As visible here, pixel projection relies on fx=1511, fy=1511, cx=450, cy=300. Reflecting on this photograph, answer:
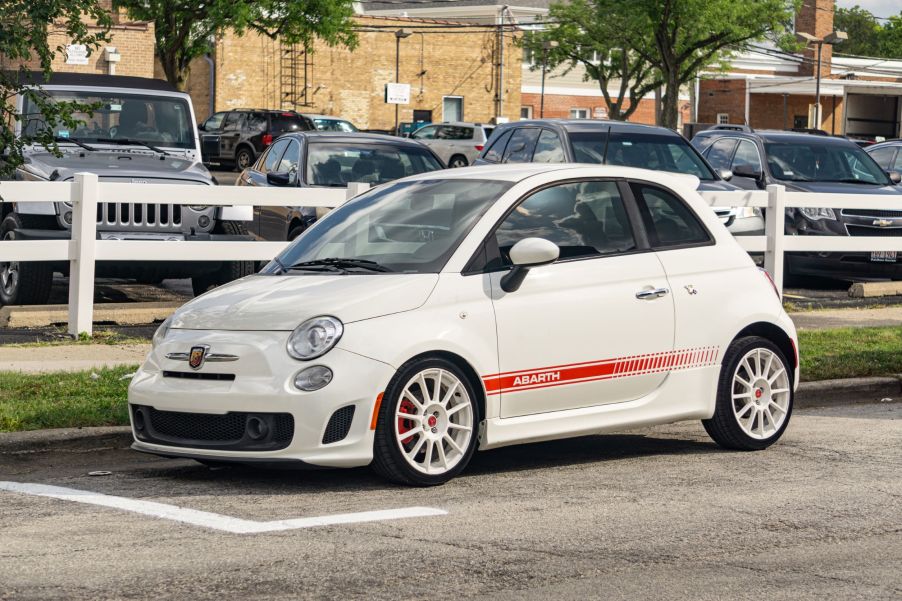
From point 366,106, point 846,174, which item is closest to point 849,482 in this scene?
point 846,174

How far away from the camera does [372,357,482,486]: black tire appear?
7402 millimetres

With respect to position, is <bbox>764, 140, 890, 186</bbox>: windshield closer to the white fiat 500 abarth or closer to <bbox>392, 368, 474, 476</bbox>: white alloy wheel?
the white fiat 500 abarth

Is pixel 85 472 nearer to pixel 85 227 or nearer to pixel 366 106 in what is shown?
pixel 85 227

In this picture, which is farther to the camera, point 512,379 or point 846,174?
point 846,174

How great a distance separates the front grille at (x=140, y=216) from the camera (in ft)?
45.7

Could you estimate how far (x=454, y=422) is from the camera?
7691mm

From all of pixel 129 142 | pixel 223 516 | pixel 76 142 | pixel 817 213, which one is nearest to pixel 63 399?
pixel 223 516

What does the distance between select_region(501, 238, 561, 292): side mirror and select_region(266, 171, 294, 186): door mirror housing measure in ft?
25.5

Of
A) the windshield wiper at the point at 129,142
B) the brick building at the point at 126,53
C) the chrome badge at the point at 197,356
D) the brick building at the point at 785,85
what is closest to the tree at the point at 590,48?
the brick building at the point at 785,85

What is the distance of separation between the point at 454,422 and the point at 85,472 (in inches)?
84.3

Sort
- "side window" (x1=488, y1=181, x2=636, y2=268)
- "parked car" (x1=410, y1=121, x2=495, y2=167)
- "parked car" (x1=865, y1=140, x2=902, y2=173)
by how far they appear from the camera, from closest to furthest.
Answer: "side window" (x1=488, y1=181, x2=636, y2=268)
"parked car" (x1=865, y1=140, x2=902, y2=173)
"parked car" (x1=410, y1=121, x2=495, y2=167)

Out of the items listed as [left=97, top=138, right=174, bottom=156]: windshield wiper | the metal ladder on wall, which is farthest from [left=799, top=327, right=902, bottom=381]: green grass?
the metal ladder on wall

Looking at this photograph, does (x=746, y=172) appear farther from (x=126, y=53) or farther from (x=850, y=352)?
(x=126, y=53)

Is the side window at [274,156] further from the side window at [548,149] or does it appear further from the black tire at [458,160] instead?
the black tire at [458,160]
